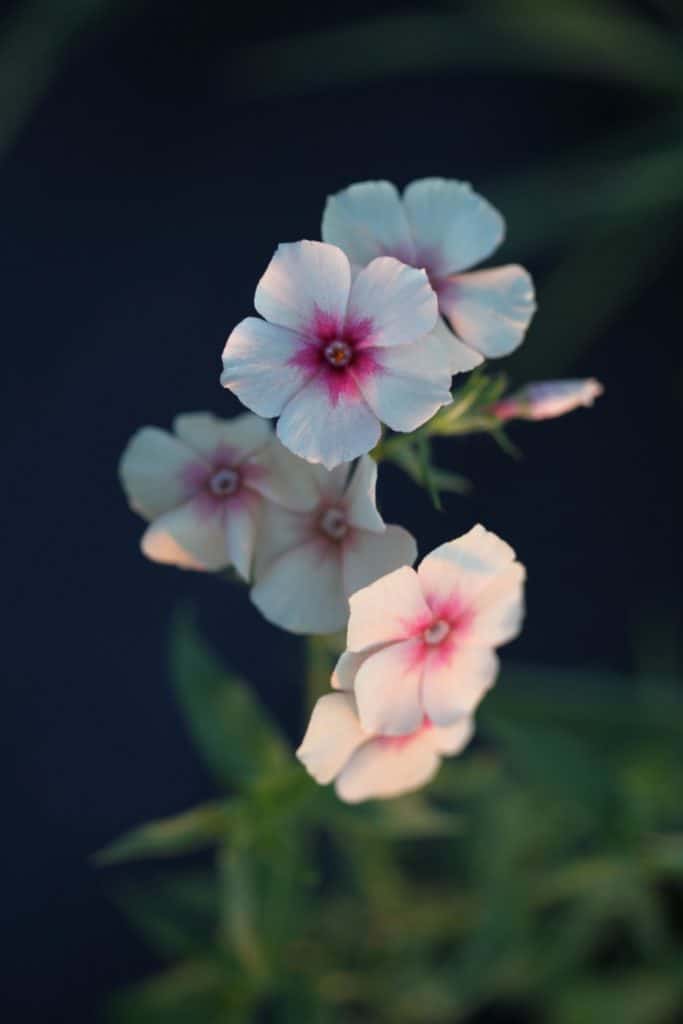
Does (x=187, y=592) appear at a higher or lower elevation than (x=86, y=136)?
lower

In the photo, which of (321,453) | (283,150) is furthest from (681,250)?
(321,453)

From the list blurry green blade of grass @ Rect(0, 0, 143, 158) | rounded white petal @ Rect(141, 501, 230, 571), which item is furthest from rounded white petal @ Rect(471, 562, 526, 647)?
blurry green blade of grass @ Rect(0, 0, 143, 158)

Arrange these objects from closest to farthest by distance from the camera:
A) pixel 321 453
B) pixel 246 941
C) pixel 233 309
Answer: pixel 321 453 → pixel 246 941 → pixel 233 309

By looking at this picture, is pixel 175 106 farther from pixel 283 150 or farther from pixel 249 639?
pixel 249 639

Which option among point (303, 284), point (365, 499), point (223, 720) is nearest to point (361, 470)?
point (365, 499)

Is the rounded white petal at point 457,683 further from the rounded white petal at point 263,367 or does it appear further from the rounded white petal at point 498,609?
the rounded white petal at point 263,367

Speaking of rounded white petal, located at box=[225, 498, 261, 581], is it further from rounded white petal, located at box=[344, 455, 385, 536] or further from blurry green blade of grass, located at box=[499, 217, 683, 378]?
blurry green blade of grass, located at box=[499, 217, 683, 378]

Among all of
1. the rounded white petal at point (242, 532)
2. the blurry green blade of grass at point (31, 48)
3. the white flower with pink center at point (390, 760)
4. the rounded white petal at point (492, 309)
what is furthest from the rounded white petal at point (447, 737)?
the blurry green blade of grass at point (31, 48)

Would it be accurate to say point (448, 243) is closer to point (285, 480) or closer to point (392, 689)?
point (285, 480)
